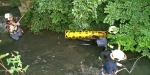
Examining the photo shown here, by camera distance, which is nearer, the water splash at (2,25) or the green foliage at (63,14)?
the green foliage at (63,14)

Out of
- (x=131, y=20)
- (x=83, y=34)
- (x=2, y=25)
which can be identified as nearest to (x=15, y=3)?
(x=2, y=25)

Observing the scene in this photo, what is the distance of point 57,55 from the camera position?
8.29 meters

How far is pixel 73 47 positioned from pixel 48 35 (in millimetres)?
1358

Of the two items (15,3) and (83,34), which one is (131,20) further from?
(15,3)

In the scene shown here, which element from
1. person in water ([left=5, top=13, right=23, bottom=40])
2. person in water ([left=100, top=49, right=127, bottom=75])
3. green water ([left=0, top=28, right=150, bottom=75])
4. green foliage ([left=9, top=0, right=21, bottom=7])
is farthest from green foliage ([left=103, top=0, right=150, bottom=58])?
green foliage ([left=9, top=0, right=21, bottom=7])

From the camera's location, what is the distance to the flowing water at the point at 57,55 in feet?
25.1

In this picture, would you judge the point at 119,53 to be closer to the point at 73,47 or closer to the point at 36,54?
the point at 73,47

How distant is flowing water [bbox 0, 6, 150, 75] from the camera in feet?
25.1

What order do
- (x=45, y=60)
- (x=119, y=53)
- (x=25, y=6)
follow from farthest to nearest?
(x=25, y=6), (x=45, y=60), (x=119, y=53)

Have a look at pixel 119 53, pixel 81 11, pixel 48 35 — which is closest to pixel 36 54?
pixel 48 35

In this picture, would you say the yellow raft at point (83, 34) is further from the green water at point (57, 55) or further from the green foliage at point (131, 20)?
the green foliage at point (131, 20)

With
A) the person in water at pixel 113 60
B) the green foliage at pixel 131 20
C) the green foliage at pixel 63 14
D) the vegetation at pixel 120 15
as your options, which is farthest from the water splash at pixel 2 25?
the person in water at pixel 113 60

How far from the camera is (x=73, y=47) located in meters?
8.62

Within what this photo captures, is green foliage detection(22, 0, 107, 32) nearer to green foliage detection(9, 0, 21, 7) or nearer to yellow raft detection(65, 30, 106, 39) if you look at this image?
yellow raft detection(65, 30, 106, 39)
